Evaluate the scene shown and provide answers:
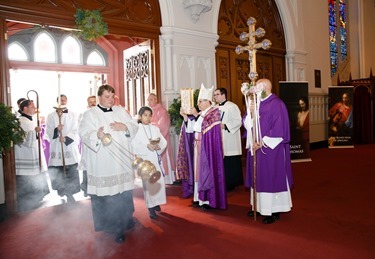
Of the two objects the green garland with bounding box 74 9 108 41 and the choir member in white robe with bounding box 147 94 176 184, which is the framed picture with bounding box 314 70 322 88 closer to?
the choir member in white robe with bounding box 147 94 176 184

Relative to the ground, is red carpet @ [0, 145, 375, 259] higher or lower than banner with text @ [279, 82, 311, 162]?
lower

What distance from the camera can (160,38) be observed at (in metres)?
7.80

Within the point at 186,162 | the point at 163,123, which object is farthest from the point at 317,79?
the point at 186,162

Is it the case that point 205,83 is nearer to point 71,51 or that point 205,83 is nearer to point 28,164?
point 28,164

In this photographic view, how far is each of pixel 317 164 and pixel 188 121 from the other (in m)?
4.60

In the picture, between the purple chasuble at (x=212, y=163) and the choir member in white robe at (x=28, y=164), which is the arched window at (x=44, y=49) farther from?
the purple chasuble at (x=212, y=163)

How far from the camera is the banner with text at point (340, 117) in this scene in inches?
467

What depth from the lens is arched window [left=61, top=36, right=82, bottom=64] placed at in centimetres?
1166

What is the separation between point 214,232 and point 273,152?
1.20 m

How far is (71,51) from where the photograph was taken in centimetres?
1184

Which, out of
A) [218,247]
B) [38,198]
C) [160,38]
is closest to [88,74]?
[160,38]

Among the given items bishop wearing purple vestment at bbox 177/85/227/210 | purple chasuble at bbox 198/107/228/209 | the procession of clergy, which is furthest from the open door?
purple chasuble at bbox 198/107/228/209

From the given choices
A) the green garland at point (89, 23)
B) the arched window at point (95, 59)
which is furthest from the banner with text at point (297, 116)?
the arched window at point (95, 59)

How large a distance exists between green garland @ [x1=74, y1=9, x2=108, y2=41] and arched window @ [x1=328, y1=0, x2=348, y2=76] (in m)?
11.2
